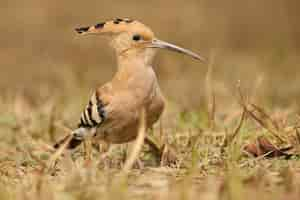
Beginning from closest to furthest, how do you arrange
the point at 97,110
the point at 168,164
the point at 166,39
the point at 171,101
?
the point at 168,164 < the point at 97,110 < the point at 171,101 < the point at 166,39

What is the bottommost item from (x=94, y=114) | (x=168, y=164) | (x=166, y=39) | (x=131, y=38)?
(x=168, y=164)

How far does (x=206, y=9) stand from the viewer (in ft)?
26.0

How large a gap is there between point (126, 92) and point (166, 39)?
172 inches

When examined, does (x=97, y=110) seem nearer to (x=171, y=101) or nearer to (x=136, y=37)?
(x=136, y=37)

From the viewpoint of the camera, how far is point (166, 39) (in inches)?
293

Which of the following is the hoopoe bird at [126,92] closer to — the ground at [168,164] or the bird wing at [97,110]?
the bird wing at [97,110]

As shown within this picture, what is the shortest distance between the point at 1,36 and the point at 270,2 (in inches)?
107

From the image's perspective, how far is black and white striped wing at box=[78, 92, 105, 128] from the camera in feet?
10.4

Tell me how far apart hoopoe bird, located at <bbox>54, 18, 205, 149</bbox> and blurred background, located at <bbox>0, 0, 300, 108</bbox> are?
2.91 meters

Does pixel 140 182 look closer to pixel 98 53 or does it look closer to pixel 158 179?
Result: pixel 158 179

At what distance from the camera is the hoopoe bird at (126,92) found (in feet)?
10.1

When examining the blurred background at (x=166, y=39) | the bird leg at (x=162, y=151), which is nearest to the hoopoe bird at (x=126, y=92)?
the bird leg at (x=162, y=151)

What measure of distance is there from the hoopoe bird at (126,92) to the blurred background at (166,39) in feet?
9.54

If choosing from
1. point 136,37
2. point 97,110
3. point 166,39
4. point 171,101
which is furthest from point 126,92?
point 166,39
